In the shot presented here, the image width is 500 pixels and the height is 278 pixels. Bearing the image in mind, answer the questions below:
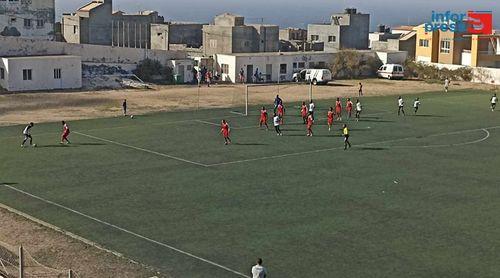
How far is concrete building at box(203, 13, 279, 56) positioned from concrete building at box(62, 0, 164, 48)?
9062mm

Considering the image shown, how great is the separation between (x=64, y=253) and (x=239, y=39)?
6272 centimetres

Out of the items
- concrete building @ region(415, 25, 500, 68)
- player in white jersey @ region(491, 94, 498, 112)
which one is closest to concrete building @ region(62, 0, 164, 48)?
concrete building @ region(415, 25, 500, 68)

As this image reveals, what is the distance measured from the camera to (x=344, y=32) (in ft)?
316

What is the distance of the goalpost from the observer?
194ft

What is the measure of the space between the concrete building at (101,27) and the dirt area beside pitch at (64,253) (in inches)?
2413

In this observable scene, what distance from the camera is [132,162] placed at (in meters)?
37.8

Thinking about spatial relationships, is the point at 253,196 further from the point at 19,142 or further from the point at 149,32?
the point at 149,32

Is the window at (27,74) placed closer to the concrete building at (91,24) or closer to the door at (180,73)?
the door at (180,73)

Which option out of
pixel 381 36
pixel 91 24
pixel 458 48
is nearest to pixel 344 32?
pixel 381 36

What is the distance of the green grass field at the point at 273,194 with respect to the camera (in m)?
23.9

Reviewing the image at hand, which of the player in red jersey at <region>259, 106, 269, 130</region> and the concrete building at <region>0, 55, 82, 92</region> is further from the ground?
the concrete building at <region>0, 55, 82, 92</region>

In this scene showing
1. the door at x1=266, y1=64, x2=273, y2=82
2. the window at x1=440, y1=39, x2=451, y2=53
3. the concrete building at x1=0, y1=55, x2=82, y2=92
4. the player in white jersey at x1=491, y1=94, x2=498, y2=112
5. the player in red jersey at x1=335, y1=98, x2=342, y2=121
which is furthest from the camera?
the window at x1=440, y1=39, x2=451, y2=53

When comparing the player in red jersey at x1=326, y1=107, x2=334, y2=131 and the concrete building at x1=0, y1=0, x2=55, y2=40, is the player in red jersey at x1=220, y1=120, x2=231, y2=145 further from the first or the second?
the concrete building at x1=0, y1=0, x2=55, y2=40

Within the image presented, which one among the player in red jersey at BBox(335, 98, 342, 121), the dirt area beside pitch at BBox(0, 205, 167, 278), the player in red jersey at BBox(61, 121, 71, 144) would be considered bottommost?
the dirt area beside pitch at BBox(0, 205, 167, 278)
